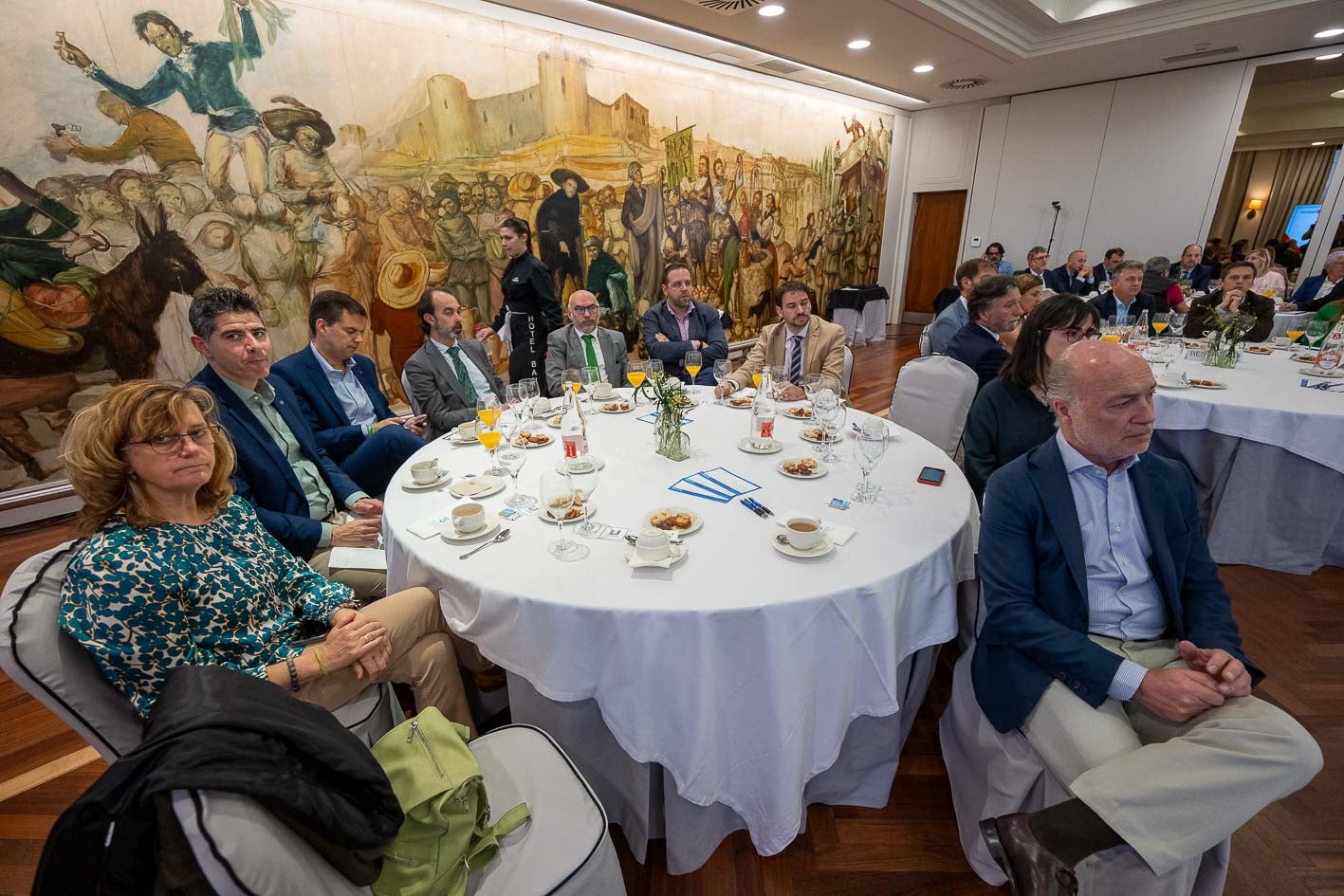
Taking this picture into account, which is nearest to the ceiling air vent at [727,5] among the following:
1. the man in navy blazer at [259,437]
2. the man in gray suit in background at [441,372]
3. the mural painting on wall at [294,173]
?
the mural painting on wall at [294,173]

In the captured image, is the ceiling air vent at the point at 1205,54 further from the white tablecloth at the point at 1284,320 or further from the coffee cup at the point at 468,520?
the coffee cup at the point at 468,520

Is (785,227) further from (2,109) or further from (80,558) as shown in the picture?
(80,558)

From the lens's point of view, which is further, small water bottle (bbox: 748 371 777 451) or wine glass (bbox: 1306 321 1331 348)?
wine glass (bbox: 1306 321 1331 348)

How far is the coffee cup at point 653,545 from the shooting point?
1577mm

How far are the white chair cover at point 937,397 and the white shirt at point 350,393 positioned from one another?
3.10 m

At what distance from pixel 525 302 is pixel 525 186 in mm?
1478

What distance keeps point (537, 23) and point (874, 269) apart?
7.96 m

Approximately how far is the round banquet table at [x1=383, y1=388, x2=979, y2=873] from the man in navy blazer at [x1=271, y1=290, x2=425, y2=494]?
4.17ft

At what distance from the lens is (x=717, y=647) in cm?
144

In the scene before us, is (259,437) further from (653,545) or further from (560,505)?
(653,545)

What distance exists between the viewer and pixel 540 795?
128cm

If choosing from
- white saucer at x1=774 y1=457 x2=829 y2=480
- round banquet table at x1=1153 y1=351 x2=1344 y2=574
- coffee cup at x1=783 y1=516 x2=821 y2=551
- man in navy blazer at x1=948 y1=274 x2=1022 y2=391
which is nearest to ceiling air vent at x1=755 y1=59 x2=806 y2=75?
man in navy blazer at x1=948 y1=274 x2=1022 y2=391

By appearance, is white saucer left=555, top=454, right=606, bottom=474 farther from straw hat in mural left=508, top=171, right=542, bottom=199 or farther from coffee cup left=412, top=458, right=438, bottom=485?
straw hat in mural left=508, top=171, right=542, bottom=199

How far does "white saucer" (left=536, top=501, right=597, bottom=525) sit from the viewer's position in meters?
1.86
